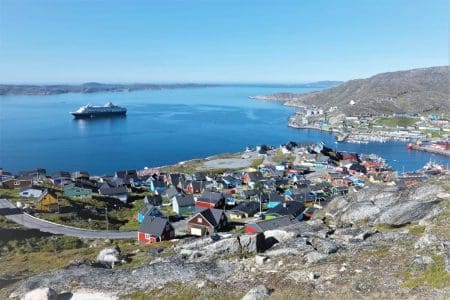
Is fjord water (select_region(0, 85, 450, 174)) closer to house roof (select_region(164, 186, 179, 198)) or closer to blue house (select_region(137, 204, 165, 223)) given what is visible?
house roof (select_region(164, 186, 179, 198))

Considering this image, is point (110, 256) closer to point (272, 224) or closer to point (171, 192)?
point (272, 224)

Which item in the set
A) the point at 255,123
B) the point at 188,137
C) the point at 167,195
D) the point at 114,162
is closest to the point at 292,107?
the point at 255,123

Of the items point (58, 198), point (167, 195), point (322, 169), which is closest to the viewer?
point (58, 198)

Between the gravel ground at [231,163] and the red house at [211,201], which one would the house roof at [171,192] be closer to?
the red house at [211,201]

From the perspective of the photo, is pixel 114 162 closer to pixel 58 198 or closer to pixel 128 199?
pixel 128 199

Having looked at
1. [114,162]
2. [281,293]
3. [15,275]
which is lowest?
[114,162]

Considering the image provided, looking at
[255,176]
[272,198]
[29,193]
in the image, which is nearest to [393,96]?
[255,176]

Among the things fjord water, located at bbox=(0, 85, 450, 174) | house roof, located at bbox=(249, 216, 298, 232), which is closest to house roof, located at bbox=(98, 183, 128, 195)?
house roof, located at bbox=(249, 216, 298, 232)

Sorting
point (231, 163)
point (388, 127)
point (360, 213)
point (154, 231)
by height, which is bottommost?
point (231, 163)

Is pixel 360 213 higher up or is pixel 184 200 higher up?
pixel 360 213
